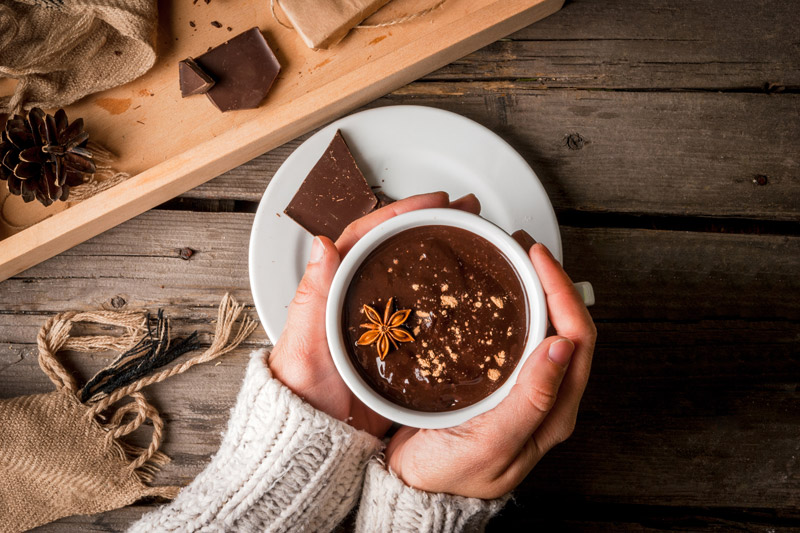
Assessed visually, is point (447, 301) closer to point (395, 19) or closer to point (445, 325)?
point (445, 325)

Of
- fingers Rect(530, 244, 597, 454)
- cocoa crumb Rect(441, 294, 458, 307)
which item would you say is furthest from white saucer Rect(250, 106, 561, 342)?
cocoa crumb Rect(441, 294, 458, 307)

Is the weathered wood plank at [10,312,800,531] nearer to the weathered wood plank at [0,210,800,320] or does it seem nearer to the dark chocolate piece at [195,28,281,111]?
the weathered wood plank at [0,210,800,320]

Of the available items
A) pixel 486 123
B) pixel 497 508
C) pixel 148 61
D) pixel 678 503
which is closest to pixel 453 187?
pixel 486 123

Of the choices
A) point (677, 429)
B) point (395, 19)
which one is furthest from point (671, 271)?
point (395, 19)

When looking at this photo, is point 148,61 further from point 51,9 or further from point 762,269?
point 762,269

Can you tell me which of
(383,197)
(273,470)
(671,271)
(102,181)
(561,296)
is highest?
(102,181)

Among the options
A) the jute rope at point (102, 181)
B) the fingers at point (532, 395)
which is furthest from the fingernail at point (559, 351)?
the jute rope at point (102, 181)
